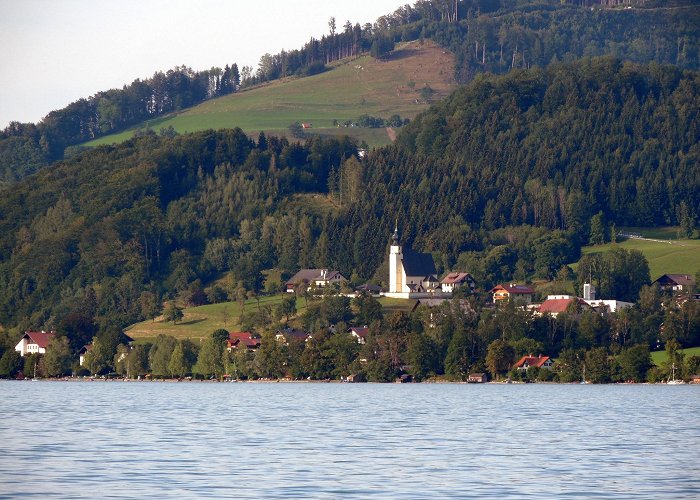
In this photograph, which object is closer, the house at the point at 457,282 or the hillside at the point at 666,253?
the hillside at the point at 666,253

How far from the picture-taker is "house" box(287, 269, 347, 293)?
182750 mm

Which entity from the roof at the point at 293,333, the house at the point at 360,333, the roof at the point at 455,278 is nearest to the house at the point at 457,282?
the roof at the point at 455,278

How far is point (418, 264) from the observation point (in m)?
184

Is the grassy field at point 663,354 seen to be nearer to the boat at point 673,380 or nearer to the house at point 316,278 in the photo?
the boat at point 673,380

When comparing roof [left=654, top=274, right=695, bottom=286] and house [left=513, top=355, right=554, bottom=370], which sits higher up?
roof [left=654, top=274, right=695, bottom=286]

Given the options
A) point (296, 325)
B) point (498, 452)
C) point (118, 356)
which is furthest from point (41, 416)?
point (296, 325)

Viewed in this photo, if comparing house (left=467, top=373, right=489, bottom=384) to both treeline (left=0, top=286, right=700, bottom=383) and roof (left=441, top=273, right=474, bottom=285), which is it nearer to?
treeline (left=0, top=286, right=700, bottom=383)

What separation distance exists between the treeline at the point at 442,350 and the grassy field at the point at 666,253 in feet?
97.3

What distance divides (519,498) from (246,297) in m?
143

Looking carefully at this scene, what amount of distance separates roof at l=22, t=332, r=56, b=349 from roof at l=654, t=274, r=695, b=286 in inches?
3000

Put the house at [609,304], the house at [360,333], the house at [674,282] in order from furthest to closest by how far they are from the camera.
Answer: the house at [674,282] → the house at [609,304] → the house at [360,333]

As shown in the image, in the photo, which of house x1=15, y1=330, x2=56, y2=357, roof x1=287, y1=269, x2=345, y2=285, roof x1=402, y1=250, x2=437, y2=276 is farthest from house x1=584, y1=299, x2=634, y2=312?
house x1=15, y1=330, x2=56, y2=357

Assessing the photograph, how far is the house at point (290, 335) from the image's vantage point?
137 meters

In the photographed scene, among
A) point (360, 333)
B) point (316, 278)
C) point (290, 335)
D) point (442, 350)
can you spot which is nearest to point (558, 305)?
point (360, 333)
